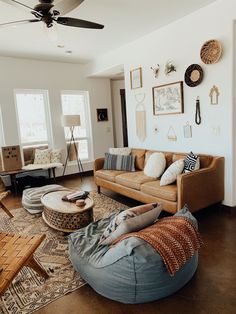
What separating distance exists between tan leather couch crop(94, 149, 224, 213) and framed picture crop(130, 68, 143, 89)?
1.48 m

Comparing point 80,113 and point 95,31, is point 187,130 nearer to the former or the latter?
point 95,31

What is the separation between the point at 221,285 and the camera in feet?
6.10

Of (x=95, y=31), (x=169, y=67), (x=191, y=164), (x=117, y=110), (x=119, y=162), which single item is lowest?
(x=119, y=162)

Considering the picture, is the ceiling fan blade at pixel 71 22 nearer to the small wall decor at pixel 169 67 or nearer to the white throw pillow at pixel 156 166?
the small wall decor at pixel 169 67

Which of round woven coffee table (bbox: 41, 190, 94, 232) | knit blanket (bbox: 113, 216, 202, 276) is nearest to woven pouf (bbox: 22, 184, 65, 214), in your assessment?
round woven coffee table (bbox: 41, 190, 94, 232)

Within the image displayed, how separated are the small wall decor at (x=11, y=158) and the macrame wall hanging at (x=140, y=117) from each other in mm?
2439

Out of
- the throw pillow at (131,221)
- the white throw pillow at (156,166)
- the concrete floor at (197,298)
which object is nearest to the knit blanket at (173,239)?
the throw pillow at (131,221)

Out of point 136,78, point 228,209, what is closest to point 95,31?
point 136,78

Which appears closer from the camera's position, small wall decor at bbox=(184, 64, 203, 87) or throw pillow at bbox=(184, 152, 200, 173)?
throw pillow at bbox=(184, 152, 200, 173)

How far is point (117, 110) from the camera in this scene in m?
6.52

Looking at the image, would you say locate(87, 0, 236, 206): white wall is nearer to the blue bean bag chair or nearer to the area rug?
the blue bean bag chair

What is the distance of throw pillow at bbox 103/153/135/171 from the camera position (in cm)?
417

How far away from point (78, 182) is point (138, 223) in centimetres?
374

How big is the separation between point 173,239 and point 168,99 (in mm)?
2668
